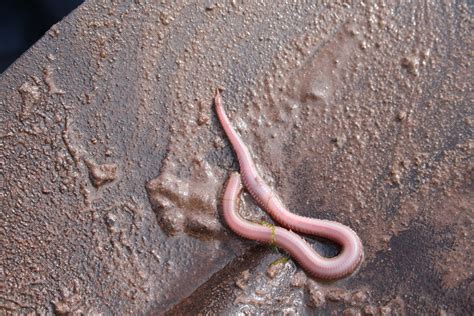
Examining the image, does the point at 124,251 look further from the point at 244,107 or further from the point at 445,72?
the point at 445,72

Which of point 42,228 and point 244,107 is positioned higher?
point 244,107

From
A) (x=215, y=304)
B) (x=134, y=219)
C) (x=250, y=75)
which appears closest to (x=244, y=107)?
(x=250, y=75)

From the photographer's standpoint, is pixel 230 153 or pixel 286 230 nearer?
pixel 286 230

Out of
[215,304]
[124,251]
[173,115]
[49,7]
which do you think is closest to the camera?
[215,304]

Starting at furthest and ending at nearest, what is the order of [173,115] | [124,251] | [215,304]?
[173,115]
[124,251]
[215,304]
